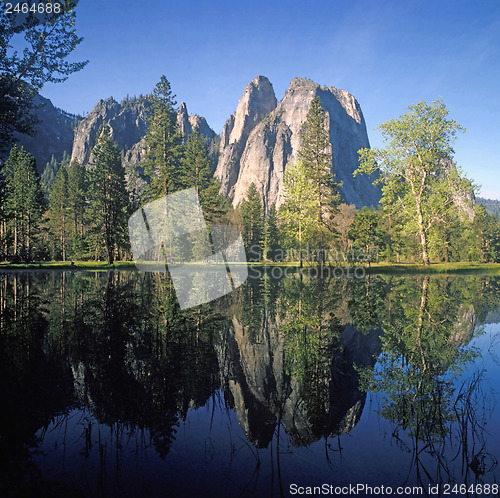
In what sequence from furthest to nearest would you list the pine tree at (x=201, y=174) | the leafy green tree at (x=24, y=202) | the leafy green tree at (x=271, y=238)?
the leafy green tree at (x=271, y=238) < the pine tree at (x=201, y=174) < the leafy green tree at (x=24, y=202)

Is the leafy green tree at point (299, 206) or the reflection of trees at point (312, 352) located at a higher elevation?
the leafy green tree at point (299, 206)

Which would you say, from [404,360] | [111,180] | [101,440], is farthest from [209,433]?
[111,180]

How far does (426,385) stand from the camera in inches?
183

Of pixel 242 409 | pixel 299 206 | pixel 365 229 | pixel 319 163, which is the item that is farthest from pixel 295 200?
pixel 242 409

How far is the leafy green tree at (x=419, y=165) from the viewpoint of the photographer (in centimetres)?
3362

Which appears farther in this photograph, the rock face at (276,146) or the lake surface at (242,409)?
the rock face at (276,146)

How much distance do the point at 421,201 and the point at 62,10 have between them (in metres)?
34.7

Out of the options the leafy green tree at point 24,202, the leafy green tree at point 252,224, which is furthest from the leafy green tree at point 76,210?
the leafy green tree at point 252,224

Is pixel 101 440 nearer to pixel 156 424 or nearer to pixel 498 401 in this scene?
pixel 156 424

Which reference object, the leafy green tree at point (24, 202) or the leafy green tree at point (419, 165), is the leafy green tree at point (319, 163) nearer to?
the leafy green tree at point (419, 165)

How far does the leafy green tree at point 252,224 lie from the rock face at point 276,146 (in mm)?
92290

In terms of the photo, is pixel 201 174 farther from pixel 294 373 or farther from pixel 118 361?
pixel 294 373

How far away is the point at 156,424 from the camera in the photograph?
351 centimetres

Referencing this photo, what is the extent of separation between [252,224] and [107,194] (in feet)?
102
